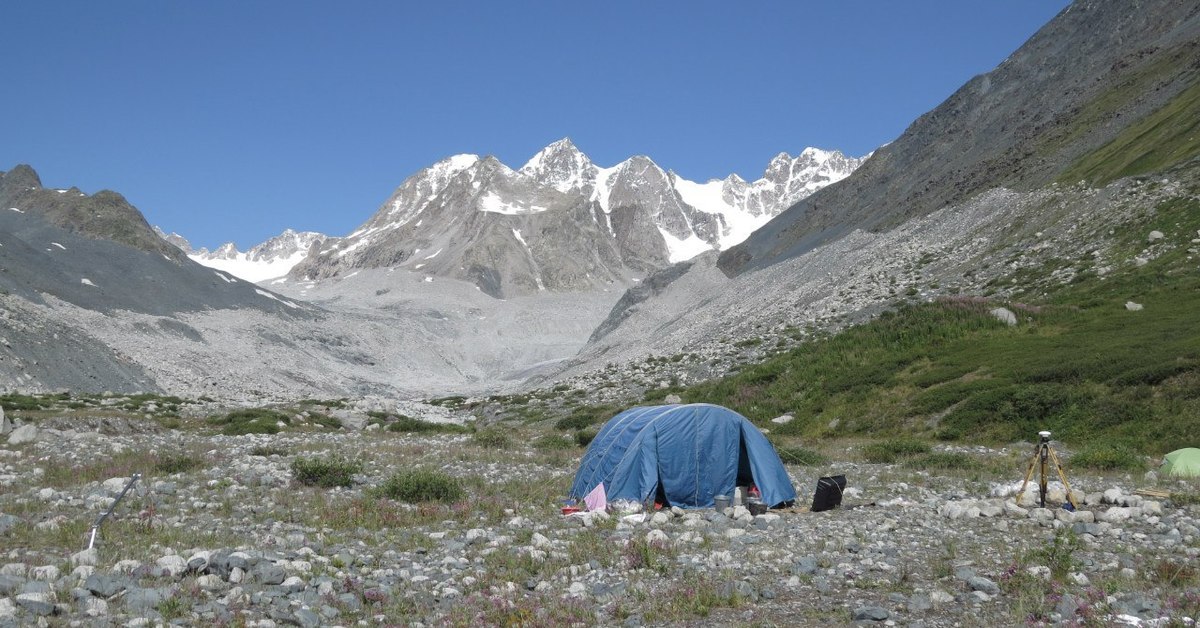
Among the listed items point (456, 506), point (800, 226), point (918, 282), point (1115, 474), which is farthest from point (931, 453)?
point (800, 226)

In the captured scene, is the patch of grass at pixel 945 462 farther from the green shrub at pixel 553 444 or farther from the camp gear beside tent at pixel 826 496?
the green shrub at pixel 553 444

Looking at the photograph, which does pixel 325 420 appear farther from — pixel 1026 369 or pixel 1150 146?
pixel 1150 146

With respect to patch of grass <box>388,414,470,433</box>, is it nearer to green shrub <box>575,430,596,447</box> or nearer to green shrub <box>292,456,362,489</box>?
green shrub <box>575,430,596,447</box>

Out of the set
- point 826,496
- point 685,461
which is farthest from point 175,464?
point 826,496

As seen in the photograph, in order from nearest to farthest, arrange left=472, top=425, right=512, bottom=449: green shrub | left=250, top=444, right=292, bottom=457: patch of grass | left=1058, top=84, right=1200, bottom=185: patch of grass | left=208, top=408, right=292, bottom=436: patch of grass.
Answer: left=250, top=444, right=292, bottom=457: patch of grass < left=472, top=425, right=512, bottom=449: green shrub < left=208, top=408, right=292, bottom=436: patch of grass < left=1058, top=84, right=1200, bottom=185: patch of grass


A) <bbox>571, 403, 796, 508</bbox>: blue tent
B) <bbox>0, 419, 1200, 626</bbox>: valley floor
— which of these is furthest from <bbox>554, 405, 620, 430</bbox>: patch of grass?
<bbox>0, 419, 1200, 626</bbox>: valley floor

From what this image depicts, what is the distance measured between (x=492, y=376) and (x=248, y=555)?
471 ft

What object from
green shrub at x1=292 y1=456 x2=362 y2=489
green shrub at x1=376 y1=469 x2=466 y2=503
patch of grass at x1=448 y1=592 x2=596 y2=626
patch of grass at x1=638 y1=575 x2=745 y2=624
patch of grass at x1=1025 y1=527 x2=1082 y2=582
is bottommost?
patch of grass at x1=1025 y1=527 x2=1082 y2=582

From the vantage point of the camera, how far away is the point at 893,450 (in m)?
25.8

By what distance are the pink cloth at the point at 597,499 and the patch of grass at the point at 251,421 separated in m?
24.6

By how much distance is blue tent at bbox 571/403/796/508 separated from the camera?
1845 cm

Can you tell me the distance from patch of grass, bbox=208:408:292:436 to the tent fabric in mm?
35466

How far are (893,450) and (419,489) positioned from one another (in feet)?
52.8

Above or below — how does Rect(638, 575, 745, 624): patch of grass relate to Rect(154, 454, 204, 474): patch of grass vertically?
below
